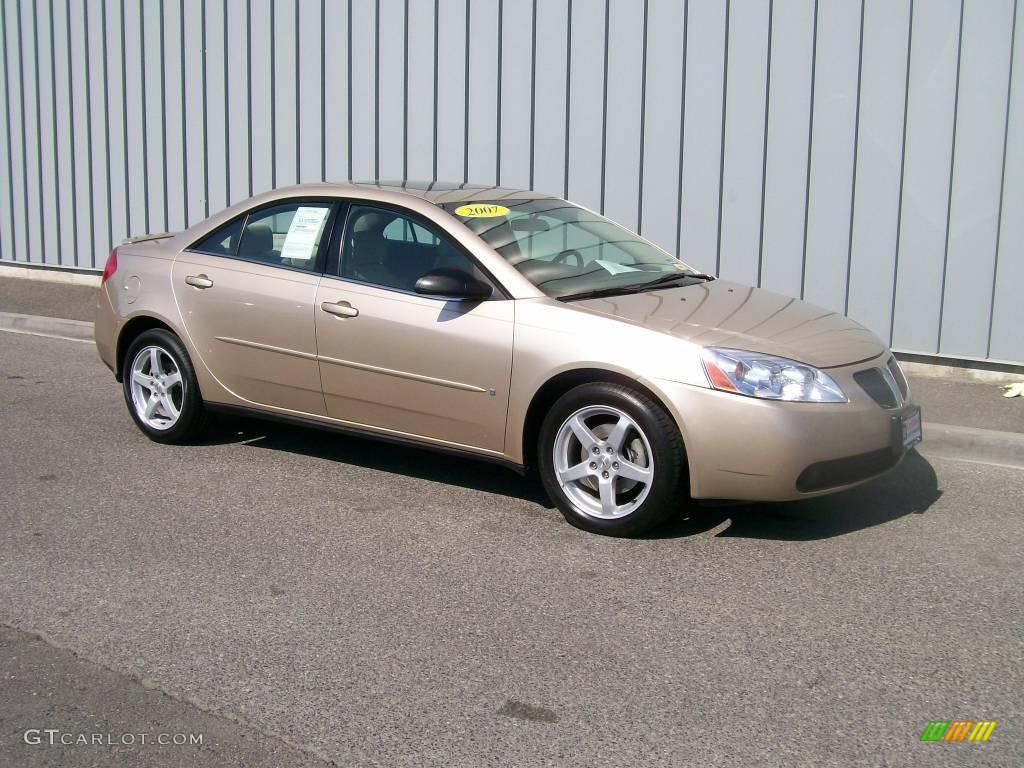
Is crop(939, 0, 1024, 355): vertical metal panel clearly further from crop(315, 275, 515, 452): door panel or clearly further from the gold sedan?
crop(315, 275, 515, 452): door panel

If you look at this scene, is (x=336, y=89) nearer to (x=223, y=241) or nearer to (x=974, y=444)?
(x=223, y=241)

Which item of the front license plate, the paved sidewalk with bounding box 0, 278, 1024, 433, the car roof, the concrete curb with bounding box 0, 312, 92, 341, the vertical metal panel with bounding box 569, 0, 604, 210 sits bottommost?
the concrete curb with bounding box 0, 312, 92, 341

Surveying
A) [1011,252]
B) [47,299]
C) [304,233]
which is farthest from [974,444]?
[47,299]

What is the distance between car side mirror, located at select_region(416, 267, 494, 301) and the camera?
5500mm

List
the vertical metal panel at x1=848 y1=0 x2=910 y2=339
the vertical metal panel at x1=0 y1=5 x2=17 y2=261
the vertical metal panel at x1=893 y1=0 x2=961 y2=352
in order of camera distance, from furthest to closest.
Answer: the vertical metal panel at x1=0 y1=5 x2=17 y2=261, the vertical metal panel at x1=848 y1=0 x2=910 y2=339, the vertical metal panel at x1=893 y1=0 x2=961 y2=352

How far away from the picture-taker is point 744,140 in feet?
29.5

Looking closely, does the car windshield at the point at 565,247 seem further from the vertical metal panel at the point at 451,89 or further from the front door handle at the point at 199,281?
the vertical metal panel at the point at 451,89

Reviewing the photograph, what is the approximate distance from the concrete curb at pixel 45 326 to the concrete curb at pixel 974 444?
7.12 m

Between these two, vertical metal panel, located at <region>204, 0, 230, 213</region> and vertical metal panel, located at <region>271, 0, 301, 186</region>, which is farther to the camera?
vertical metal panel, located at <region>204, 0, 230, 213</region>

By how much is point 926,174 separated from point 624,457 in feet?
14.6

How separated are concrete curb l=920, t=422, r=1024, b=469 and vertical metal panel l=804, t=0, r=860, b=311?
6.66 feet

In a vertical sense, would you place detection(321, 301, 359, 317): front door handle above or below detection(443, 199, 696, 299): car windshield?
below

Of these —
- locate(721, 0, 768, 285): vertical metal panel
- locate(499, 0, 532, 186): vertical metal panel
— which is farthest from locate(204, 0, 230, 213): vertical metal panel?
locate(721, 0, 768, 285): vertical metal panel

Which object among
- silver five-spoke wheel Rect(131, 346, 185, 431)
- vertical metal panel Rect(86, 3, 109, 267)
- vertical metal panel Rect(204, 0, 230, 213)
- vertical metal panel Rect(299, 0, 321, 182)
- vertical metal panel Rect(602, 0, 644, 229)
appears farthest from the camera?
vertical metal panel Rect(86, 3, 109, 267)
